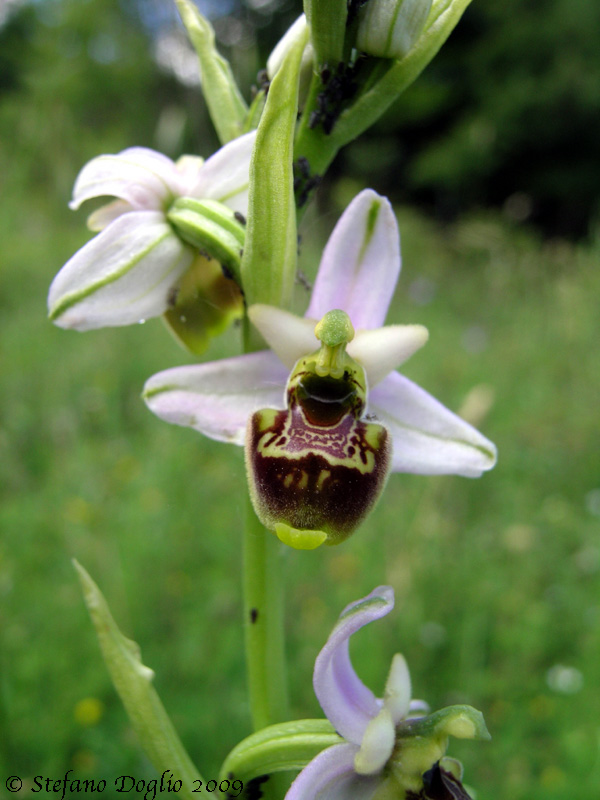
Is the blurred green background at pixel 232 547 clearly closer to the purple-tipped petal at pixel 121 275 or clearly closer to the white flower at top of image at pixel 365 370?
the white flower at top of image at pixel 365 370

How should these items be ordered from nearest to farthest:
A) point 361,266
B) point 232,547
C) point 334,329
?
point 334,329 → point 361,266 → point 232,547

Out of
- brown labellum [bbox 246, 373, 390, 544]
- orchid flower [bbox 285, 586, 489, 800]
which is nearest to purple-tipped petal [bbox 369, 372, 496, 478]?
brown labellum [bbox 246, 373, 390, 544]

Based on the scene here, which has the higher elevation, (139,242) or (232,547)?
(139,242)

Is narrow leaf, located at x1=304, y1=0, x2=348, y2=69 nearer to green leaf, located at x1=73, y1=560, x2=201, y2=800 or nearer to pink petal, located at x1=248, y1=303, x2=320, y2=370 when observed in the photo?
pink petal, located at x1=248, y1=303, x2=320, y2=370

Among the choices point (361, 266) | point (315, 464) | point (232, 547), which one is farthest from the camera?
point (232, 547)

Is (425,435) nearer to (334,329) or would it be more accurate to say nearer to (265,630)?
(334,329)

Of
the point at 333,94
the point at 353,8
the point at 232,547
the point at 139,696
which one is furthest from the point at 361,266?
the point at 232,547

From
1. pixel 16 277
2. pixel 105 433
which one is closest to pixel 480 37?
pixel 16 277
